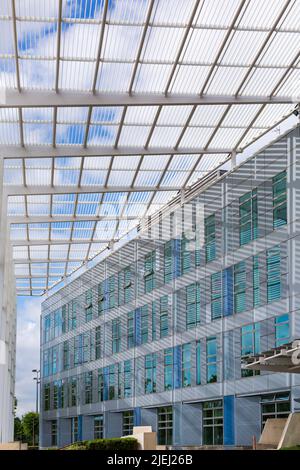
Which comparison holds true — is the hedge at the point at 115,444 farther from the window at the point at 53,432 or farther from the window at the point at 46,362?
the window at the point at 46,362

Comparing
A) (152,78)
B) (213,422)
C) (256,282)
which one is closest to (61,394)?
(213,422)

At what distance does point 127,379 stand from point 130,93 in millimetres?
27524

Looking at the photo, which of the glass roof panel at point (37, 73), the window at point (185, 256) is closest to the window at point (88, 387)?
the window at point (185, 256)

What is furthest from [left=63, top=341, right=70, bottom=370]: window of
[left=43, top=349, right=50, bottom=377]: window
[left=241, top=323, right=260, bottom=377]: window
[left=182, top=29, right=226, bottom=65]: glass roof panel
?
[left=182, top=29, right=226, bottom=65]: glass roof panel

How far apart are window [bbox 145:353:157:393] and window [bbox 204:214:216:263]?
414 inches

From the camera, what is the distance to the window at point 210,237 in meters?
43.5

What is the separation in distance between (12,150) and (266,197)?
510 inches

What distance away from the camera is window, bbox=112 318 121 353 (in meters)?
58.5

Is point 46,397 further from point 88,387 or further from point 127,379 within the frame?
point 127,379

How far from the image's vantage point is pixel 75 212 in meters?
51.4

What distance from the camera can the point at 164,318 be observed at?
50.4m

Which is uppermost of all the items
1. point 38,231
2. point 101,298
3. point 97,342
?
point 38,231

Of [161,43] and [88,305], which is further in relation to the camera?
[88,305]

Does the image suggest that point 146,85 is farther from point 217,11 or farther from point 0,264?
point 0,264
